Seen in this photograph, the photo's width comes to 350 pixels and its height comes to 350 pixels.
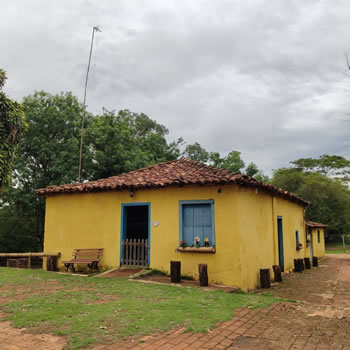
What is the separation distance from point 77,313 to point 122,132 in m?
17.7

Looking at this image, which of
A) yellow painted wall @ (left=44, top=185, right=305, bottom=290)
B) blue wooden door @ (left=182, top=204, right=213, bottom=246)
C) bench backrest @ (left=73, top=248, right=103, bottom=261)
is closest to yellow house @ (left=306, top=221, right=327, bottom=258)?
yellow painted wall @ (left=44, top=185, right=305, bottom=290)

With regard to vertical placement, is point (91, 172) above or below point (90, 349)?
above

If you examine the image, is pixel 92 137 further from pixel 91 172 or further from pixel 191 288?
pixel 191 288

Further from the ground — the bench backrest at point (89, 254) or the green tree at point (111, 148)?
the green tree at point (111, 148)

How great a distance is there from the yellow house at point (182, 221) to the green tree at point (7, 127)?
9.09 feet

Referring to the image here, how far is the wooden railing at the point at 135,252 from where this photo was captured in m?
10.3

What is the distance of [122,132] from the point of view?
2222 cm

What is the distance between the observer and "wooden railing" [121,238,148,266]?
406 inches

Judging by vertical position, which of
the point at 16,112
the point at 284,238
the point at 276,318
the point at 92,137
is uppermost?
the point at 92,137

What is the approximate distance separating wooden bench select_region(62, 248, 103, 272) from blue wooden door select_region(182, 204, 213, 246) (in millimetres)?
3156

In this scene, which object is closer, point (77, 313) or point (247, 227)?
point (77, 313)

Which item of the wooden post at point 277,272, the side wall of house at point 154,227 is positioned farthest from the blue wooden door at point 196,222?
the wooden post at point 277,272

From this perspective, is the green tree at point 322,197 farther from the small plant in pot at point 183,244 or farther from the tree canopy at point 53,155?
the small plant in pot at point 183,244

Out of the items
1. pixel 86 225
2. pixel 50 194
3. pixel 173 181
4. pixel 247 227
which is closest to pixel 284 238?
pixel 247 227
